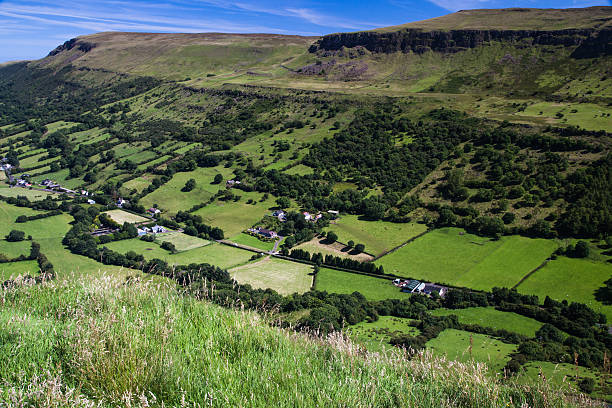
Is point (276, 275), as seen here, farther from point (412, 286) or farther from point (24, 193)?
point (24, 193)

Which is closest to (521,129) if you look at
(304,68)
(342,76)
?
(342,76)

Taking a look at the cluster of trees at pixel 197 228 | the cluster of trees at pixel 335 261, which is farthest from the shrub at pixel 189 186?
the cluster of trees at pixel 335 261

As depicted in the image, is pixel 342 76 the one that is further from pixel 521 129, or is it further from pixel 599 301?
pixel 599 301

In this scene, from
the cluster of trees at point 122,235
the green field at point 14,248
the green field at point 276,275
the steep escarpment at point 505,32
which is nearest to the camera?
the green field at point 276,275

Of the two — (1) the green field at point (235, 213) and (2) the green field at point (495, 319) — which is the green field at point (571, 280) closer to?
(2) the green field at point (495, 319)

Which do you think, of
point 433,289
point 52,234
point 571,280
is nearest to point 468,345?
point 433,289
